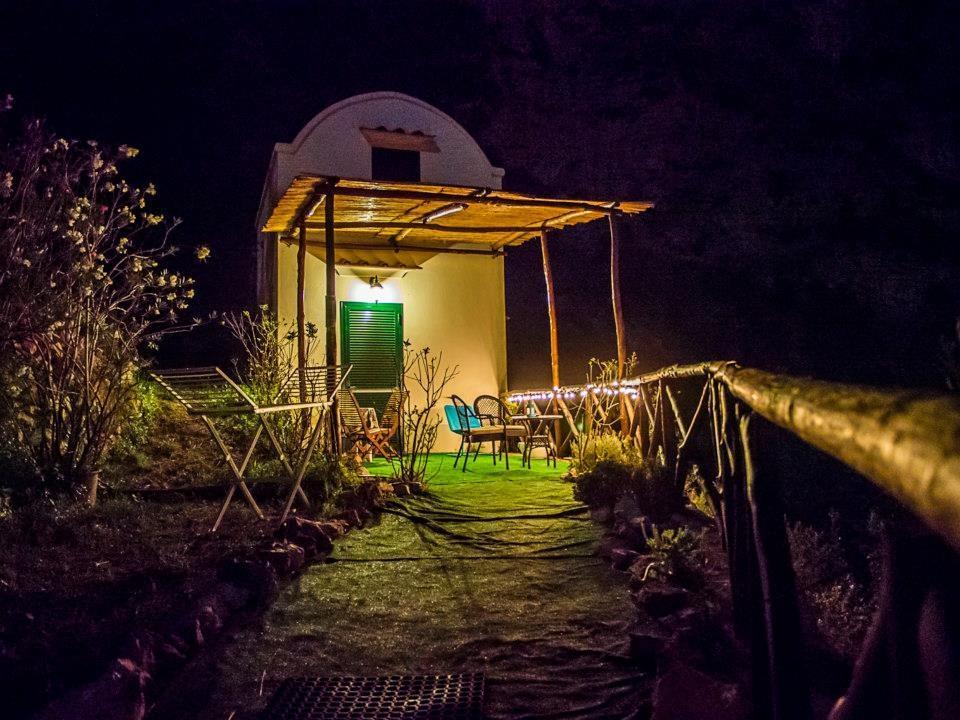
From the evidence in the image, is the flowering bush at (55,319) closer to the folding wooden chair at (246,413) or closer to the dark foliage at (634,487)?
the folding wooden chair at (246,413)

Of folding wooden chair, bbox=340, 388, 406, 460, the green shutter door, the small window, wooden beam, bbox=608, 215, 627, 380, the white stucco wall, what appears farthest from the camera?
the small window

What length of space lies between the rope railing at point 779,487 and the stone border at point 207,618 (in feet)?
7.89

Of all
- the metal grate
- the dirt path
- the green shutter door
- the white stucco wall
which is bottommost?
the metal grate

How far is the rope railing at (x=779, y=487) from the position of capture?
73 cm

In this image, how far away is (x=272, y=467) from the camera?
7.15 meters

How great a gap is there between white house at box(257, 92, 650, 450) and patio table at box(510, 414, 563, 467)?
1880mm

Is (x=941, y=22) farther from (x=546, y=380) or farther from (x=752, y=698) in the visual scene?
(x=752, y=698)

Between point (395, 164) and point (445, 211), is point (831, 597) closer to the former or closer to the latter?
point (445, 211)

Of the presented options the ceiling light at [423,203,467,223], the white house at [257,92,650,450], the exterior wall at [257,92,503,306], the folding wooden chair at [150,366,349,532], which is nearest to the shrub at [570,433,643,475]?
the folding wooden chair at [150,366,349,532]

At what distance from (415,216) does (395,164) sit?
1.89 m

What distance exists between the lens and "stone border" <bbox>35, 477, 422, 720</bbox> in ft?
9.77

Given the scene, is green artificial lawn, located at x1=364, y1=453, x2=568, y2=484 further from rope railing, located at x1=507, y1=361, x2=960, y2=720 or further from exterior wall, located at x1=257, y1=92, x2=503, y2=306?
rope railing, located at x1=507, y1=361, x2=960, y2=720

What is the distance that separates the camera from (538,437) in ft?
32.4

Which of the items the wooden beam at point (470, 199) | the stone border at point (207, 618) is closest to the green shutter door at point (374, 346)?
the wooden beam at point (470, 199)
